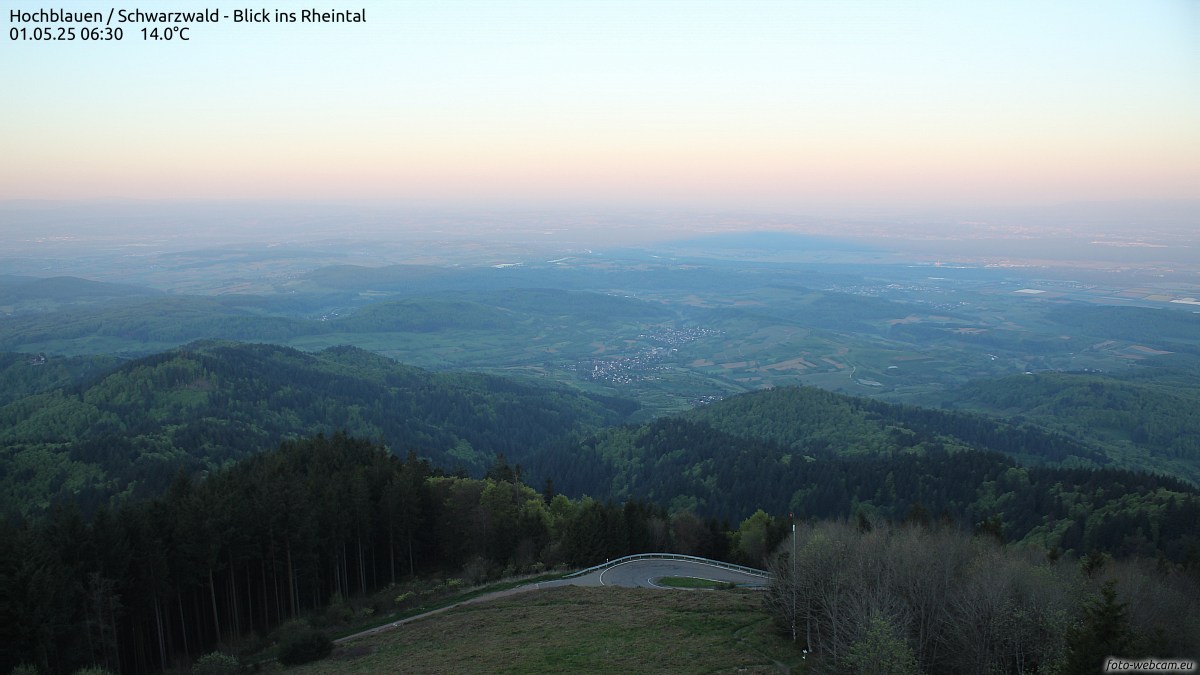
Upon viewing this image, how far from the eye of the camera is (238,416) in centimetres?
10656

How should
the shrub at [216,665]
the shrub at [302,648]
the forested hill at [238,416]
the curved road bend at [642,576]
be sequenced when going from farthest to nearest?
the forested hill at [238,416]
the curved road bend at [642,576]
the shrub at [302,648]
the shrub at [216,665]

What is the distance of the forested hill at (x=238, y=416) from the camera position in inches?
2872

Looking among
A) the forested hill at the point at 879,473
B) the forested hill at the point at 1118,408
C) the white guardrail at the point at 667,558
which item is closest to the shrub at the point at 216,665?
the white guardrail at the point at 667,558

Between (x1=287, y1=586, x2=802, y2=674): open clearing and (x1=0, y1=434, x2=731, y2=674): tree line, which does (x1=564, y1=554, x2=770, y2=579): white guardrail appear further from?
(x1=287, y1=586, x2=802, y2=674): open clearing

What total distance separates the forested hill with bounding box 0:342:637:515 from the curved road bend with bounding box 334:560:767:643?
133ft

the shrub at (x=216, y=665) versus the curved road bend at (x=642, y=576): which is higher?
the shrub at (x=216, y=665)

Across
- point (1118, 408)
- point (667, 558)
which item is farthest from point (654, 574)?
point (1118, 408)

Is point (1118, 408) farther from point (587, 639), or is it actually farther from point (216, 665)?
point (216, 665)

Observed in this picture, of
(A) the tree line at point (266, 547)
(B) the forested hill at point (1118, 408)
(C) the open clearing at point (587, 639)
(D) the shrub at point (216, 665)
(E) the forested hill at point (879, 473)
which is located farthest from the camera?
(B) the forested hill at point (1118, 408)

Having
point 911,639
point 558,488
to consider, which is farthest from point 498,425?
point 911,639

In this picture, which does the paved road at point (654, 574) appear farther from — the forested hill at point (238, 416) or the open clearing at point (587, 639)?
the forested hill at point (238, 416)

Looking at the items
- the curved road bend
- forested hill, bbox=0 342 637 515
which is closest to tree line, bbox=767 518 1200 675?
the curved road bend

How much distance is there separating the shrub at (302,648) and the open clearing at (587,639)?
647 millimetres

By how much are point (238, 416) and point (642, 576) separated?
83.9m
